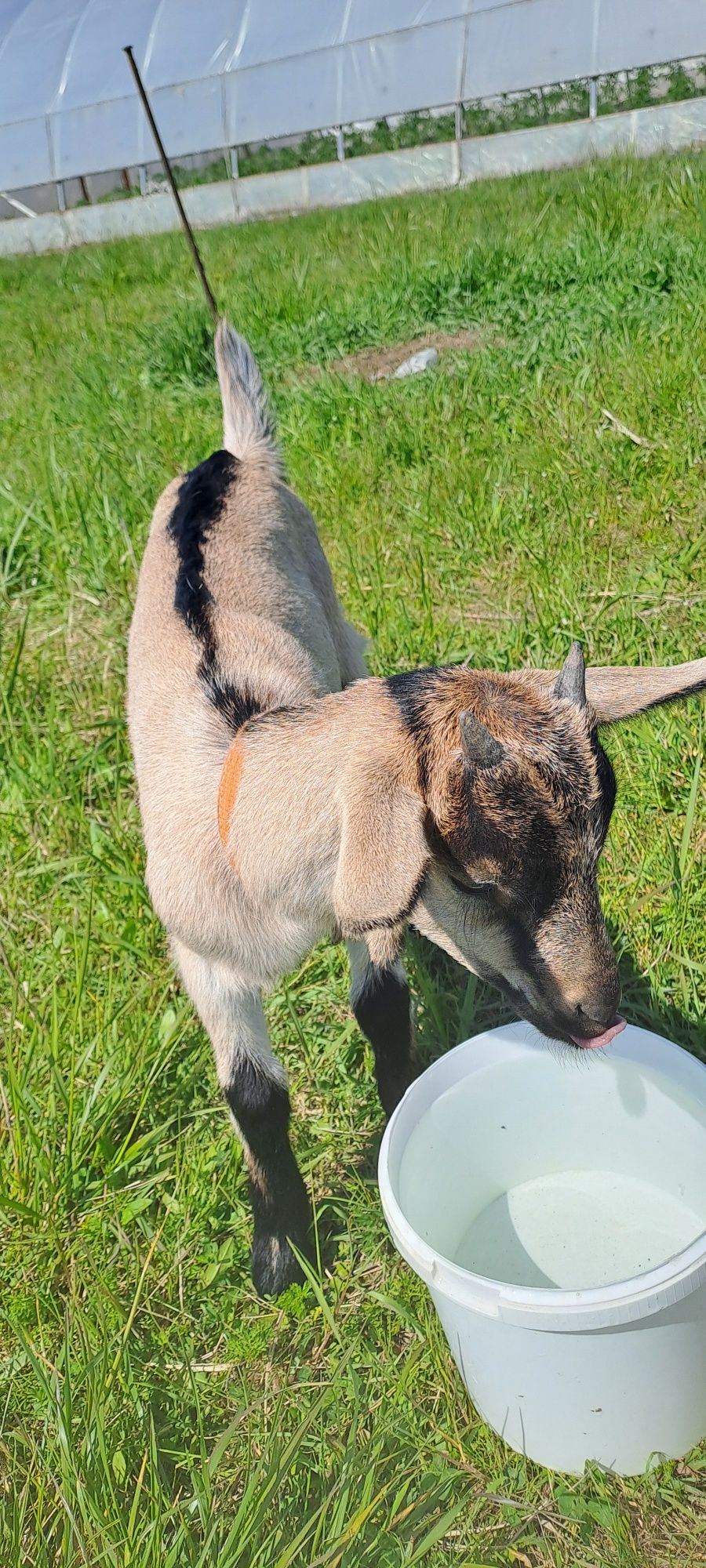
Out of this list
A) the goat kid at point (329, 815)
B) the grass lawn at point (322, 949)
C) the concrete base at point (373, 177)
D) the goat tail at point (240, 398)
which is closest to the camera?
the goat kid at point (329, 815)

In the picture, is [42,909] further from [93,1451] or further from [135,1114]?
[93,1451]

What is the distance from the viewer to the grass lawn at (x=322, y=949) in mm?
2094

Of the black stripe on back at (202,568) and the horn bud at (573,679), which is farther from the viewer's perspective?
the black stripe on back at (202,568)

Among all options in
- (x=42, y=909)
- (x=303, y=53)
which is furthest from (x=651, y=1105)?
(x=303, y=53)

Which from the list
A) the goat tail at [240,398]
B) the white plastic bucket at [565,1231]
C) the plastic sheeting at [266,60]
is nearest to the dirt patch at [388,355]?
the goat tail at [240,398]

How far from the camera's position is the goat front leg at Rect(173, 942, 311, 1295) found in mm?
2604

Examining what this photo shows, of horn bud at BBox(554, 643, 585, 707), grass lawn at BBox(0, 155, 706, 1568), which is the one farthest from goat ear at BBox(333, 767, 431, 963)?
grass lawn at BBox(0, 155, 706, 1568)

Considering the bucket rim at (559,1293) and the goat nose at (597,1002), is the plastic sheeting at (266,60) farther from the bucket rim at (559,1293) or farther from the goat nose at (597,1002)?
the bucket rim at (559,1293)

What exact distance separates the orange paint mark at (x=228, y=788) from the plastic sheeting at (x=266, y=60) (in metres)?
11.7

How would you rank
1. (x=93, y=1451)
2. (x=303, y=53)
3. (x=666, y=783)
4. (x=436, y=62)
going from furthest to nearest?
(x=303, y=53), (x=436, y=62), (x=666, y=783), (x=93, y=1451)

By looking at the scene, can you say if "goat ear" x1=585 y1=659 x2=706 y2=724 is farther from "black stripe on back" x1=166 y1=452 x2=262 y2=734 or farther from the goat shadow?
the goat shadow

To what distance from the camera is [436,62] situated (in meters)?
13.6

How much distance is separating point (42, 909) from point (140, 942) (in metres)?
0.40

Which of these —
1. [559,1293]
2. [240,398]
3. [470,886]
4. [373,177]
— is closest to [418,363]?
[240,398]
